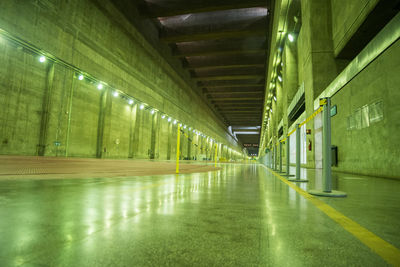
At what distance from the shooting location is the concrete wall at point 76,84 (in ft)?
34.1

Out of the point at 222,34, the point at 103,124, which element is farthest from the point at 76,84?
the point at 222,34

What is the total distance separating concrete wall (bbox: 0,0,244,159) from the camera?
10398mm

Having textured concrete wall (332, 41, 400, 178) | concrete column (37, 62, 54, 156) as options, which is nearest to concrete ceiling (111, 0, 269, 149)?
concrete column (37, 62, 54, 156)

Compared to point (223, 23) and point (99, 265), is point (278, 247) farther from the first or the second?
point (223, 23)

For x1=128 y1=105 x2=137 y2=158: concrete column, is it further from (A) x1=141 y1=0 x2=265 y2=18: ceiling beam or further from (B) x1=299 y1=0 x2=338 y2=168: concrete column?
(B) x1=299 y1=0 x2=338 y2=168: concrete column

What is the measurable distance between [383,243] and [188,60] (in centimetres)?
2943

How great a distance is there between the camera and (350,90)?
8195mm

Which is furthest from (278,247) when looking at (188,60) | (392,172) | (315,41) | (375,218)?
(188,60)

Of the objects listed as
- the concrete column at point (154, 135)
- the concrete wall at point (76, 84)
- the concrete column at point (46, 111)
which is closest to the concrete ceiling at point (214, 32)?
the concrete wall at point (76, 84)

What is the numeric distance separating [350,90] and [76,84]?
14318 millimetres

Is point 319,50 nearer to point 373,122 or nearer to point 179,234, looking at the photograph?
point 373,122

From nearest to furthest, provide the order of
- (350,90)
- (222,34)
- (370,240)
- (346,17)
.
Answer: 1. (370,240)
2. (350,90)
3. (346,17)
4. (222,34)

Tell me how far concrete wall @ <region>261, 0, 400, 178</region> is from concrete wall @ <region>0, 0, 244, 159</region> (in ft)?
38.4

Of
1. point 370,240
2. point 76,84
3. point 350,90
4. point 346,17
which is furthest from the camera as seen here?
point 76,84
